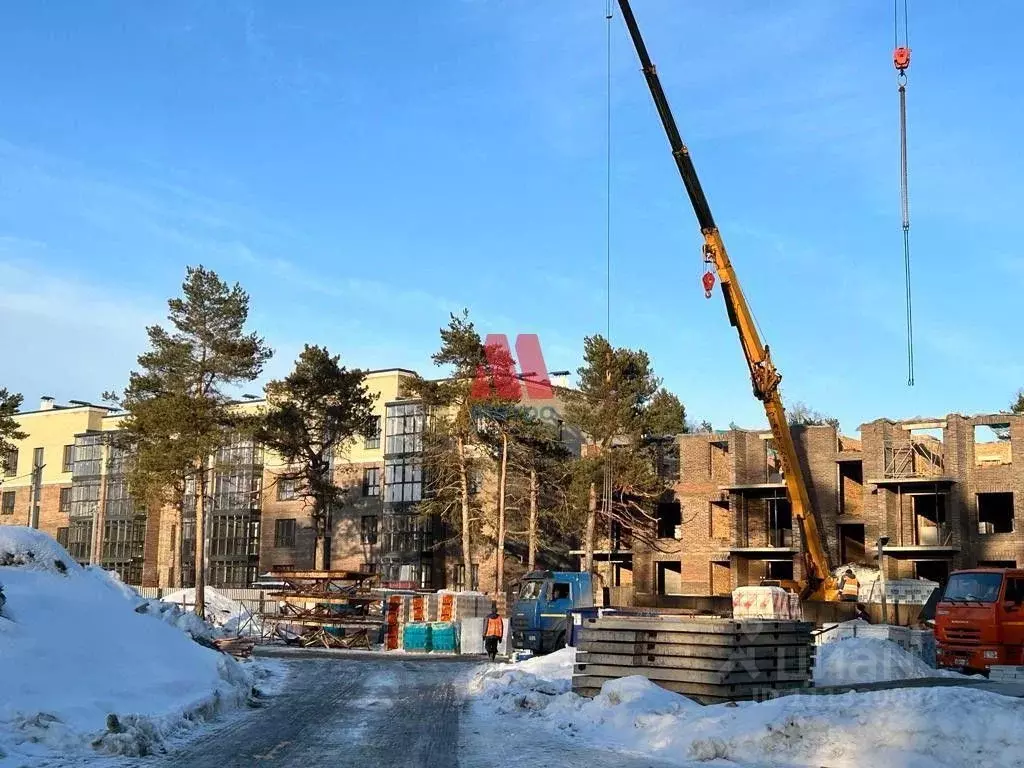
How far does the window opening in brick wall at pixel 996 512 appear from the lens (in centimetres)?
5481

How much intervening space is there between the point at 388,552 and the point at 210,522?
18.4m

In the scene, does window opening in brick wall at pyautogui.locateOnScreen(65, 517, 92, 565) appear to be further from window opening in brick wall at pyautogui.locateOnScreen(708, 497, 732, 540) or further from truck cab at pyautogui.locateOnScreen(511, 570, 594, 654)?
truck cab at pyautogui.locateOnScreen(511, 570, 594, 654)

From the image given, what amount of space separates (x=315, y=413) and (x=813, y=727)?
5131cm

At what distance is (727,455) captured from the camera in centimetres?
6138

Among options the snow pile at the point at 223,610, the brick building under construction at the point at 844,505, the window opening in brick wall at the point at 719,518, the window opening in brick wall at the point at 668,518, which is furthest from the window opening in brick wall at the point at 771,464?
the snow pile at the point at 223,610

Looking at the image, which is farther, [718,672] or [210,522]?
[210,522]

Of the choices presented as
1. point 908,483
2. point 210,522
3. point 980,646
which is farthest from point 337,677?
point 210,522

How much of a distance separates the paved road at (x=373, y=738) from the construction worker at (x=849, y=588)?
27009mm

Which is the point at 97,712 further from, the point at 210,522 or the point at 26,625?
the point at 210,522

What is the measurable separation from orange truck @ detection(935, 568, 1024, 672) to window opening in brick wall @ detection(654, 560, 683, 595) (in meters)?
38.4

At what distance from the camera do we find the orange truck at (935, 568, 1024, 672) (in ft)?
79.5

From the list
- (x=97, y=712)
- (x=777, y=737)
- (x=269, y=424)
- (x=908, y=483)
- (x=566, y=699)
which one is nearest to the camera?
(x=777, y=737)

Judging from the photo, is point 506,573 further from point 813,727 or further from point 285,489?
point 813,727

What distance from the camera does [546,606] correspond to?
114ft
